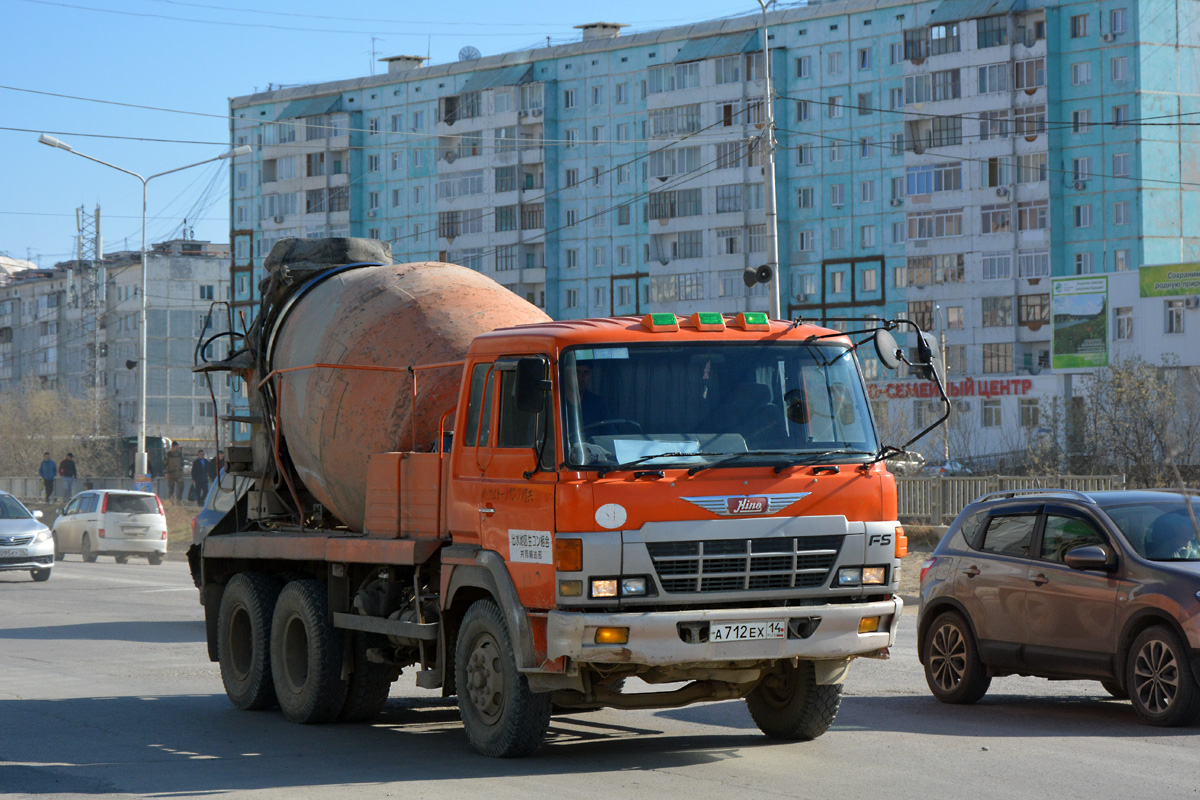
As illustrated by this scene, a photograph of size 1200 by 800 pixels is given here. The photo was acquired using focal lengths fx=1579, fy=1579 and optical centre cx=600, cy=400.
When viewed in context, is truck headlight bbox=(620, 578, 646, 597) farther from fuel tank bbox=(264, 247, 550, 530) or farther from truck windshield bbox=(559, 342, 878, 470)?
fuel tank bbox=(264, 247, 550, 530)

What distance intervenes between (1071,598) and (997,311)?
2637 inches

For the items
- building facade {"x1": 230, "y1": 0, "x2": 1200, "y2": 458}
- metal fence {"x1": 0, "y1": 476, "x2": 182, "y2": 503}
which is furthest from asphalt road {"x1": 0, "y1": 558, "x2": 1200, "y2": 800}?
building facade {"x1": 230, "y1": 0, "x2": 1200, "y2": 458}

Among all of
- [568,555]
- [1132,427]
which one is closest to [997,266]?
[1132,427]

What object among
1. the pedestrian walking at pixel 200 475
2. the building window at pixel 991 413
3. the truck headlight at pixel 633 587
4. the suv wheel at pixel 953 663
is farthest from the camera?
the building window at pixel 991 413

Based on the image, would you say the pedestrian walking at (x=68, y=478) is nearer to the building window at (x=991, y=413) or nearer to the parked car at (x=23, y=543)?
→ the parked car at (x=23, y=543)

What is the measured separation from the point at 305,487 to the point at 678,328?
172 inches

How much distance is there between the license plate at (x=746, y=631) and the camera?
29.0ft

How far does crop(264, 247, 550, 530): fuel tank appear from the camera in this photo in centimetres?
1113

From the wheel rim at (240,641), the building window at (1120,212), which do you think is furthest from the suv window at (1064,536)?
the building window at (1120,212)

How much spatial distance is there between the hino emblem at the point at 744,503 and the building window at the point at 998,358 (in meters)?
69.2

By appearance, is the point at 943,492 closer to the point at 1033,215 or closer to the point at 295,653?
the point at 295,653

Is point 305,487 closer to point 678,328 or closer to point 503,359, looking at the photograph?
point 503,359

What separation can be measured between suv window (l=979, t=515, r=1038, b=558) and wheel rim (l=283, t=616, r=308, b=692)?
5302mm

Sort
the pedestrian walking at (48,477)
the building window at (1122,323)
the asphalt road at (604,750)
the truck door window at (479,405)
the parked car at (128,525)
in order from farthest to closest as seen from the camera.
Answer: the building window at (1122,323), the pedestrian walking at (48,477), the parked car at (128,525), the truck door window at (479,405), the asphalt road at (604,750)
